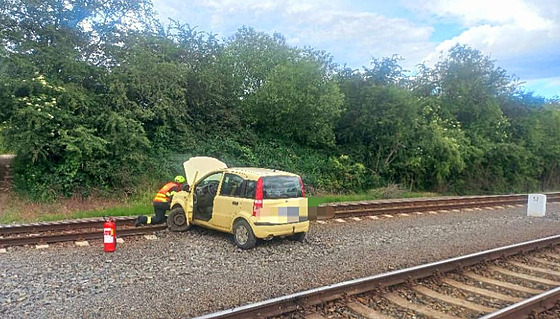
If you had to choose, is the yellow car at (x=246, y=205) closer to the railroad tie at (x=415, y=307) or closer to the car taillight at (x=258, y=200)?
the car taillight at (x=258, y=200)

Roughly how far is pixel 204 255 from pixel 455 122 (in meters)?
22.2

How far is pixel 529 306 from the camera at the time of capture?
222 inches

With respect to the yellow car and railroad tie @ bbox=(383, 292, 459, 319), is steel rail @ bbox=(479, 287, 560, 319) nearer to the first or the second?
railroad tie @ bbox=(383, 292, 459, 319)

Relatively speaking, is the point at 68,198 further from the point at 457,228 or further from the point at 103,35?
the point at 457,228

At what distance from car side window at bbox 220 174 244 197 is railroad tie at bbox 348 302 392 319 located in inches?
155

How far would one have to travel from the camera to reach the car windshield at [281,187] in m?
8.76

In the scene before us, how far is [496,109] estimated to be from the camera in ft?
90.0

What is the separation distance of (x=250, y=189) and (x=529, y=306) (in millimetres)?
5173

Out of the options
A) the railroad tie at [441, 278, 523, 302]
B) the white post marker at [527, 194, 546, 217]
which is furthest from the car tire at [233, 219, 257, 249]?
the white post marker at [527, 194, 546, 217]

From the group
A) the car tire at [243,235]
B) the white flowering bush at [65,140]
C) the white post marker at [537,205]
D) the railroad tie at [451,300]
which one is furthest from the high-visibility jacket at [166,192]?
the white post marker at [537,205]

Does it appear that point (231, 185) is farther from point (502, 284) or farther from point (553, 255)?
point (553, 255)

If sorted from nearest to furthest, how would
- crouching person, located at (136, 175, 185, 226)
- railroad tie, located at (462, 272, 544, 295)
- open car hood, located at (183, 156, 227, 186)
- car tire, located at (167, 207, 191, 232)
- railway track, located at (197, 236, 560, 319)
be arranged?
1. railway track, located at (197, 236, 560, 319)
2. railroad tie, located at (462, 272, 544, 295)
3. car tire, located at (167, 207, 191, 232)
4. crouching person, located at (136, 175, 185, 226)
5. open car hood, located at (183, 156, 227, 186)

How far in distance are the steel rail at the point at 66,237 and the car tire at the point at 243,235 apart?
7.81 feet

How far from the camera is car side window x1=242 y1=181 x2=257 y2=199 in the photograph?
8.68 metres
